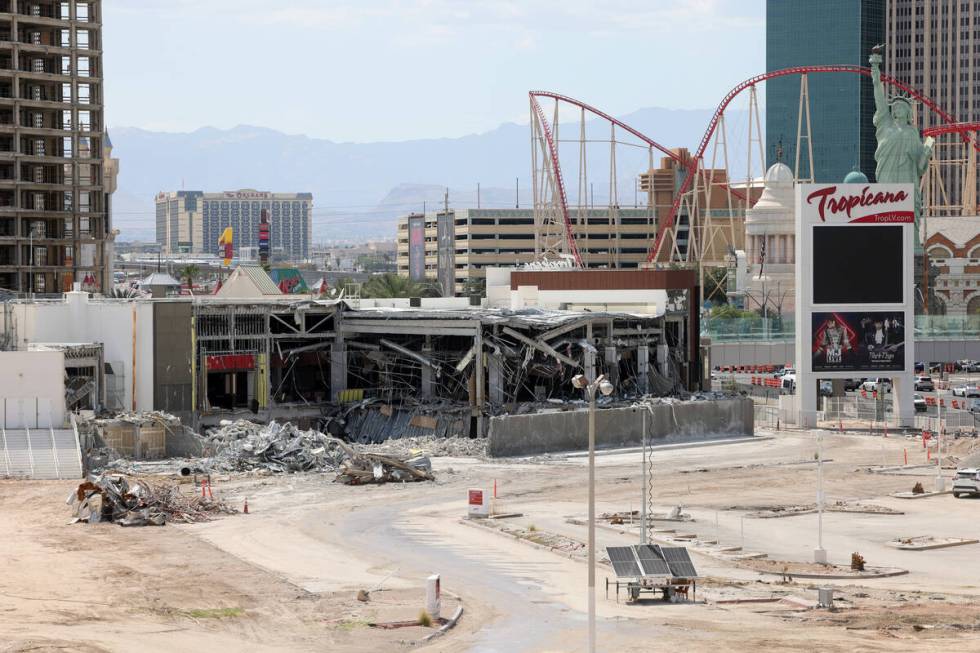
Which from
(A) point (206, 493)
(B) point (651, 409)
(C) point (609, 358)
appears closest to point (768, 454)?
(B) point (651, 409)

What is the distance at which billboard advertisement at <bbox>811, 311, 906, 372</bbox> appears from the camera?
75188 millimetres

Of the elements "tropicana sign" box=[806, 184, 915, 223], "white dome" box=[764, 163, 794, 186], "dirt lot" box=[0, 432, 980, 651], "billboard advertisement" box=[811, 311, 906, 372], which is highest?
"white dome" box=[764, 163, 794, 186]

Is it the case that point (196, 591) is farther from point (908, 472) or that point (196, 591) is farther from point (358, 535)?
point (908, 472)

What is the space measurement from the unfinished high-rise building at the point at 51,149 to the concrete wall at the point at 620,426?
46079 mm

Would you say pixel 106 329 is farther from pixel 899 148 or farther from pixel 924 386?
pixel 899 148

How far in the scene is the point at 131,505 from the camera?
4928 centimetres

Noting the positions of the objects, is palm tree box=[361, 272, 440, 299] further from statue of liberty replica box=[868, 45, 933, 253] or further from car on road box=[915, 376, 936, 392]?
car on road box=[915, 376, 936, 392]

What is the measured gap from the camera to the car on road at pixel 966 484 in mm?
55906

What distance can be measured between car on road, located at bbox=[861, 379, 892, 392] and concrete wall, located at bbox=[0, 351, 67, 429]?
4930 centimetres

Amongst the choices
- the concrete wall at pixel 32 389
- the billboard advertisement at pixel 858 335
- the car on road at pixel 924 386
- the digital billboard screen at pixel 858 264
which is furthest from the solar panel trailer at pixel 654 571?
the car on road at pixel 924 386

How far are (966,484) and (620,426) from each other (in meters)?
16.6

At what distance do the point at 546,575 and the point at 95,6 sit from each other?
254 feet

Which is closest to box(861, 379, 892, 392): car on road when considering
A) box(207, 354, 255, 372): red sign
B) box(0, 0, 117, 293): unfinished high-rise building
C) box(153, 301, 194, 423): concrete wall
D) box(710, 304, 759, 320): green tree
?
box(710, 304, 759, 320): green tree

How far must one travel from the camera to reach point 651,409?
69875 mm
